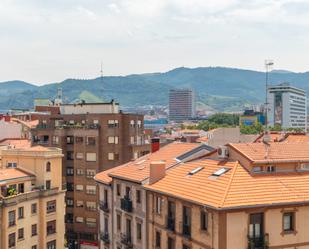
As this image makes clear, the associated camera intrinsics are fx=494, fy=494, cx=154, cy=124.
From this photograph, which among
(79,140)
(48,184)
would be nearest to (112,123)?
(79,140)

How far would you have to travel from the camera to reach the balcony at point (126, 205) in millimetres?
50312

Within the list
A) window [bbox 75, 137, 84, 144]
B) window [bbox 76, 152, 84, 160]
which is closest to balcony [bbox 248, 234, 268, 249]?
window [bbox 76, 152, 84, 160]

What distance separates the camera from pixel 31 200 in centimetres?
6956

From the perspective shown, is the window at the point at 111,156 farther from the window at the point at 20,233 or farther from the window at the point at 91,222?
the window at the point at 20,233

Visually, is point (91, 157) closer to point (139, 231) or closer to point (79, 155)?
point (79, 155)

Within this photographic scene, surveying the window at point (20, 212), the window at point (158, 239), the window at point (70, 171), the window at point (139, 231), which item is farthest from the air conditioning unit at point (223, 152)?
the window at point (70, 171)

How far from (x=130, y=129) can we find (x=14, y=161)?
94.8 ft

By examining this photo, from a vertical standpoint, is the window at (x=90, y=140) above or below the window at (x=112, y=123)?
below

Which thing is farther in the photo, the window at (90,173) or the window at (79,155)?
the window at (79,155)

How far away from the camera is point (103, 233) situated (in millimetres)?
58906

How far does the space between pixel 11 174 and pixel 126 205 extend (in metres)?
25.0

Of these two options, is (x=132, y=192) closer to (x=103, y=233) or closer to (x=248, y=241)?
(x=103, y=233)

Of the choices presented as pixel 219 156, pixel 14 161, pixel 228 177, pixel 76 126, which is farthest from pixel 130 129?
pixel 228 177

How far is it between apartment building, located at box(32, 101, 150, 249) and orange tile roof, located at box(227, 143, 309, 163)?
54.5 meters
